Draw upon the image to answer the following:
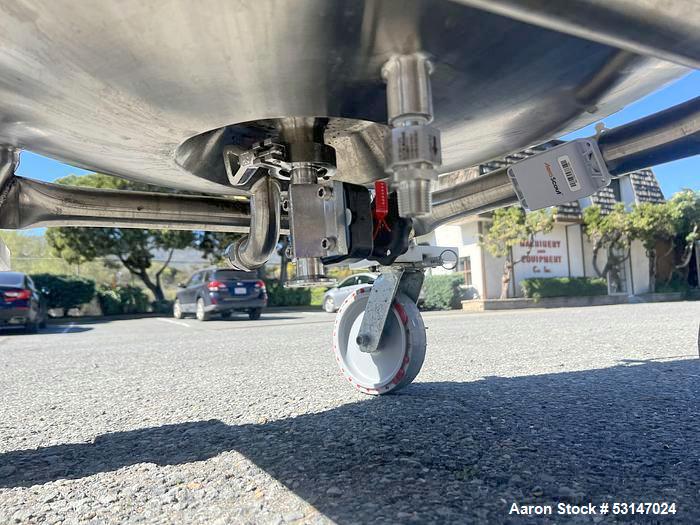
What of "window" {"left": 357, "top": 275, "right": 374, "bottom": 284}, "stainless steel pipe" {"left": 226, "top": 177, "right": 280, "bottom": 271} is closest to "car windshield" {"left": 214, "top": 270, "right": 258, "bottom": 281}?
"window" {"left": 357, "top": 275, "right": 374, "bottom": 284}

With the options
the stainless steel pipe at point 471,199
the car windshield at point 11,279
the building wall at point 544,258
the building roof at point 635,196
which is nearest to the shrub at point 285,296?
the building wall at point 544,258

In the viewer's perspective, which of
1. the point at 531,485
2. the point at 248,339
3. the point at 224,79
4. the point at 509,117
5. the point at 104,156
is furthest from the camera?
the point at 248,339

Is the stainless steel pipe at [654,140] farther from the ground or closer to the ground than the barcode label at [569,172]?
farther from the ground

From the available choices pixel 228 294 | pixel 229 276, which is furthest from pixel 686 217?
pixel 228 294

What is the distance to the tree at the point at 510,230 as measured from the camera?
16.9 m

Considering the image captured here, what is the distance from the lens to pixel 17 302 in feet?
32.5

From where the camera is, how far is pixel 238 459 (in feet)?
6.77

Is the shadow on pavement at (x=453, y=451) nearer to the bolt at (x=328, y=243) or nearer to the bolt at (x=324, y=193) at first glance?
the bolt at (x=328, y=243)

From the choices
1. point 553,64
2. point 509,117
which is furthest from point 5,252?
point 553,64

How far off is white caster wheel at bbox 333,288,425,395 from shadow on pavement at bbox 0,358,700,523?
0.14 meters

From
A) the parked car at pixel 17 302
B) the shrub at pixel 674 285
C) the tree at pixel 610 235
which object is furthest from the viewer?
the shrub at pixel 674 285

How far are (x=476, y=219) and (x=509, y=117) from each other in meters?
17.7

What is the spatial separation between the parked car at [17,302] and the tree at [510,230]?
13.4 meters

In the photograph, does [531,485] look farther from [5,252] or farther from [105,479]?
[5,252]
